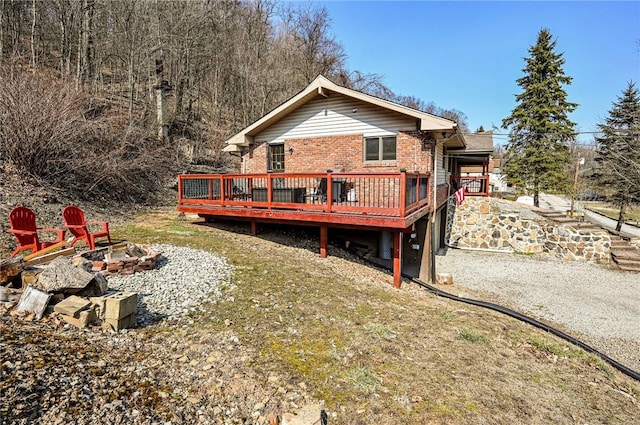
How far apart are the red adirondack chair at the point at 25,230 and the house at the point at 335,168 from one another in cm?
433

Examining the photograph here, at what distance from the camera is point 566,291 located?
33.7ft

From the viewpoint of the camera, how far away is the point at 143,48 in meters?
17.4

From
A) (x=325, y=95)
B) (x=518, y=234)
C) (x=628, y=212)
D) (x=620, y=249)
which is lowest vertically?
(x=628, y=212)

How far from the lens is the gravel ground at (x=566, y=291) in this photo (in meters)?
7.34

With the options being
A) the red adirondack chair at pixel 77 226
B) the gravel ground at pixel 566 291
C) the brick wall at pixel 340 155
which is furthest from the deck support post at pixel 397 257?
the red adirondack chair at pixel 77 226

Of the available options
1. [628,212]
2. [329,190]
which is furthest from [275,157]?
[628,212]

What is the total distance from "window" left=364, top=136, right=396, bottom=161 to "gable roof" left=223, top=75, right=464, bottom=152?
1001 millimetres

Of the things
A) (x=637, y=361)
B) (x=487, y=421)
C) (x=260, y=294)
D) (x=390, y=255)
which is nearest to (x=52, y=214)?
(x=260, y=294)

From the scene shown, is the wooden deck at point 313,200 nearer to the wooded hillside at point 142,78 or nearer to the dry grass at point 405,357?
the dry grass at point 405,357

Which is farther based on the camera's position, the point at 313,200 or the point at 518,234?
the point at 518,234

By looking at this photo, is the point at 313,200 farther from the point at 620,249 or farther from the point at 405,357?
the point at 620,249

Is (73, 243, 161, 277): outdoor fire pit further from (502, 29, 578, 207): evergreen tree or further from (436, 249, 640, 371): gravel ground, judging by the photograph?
(502, 29, 578, 207): evergreen tree

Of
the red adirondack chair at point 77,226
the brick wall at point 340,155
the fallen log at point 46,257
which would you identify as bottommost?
the fallen log at point 46,257

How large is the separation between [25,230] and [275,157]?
26.5 ft
